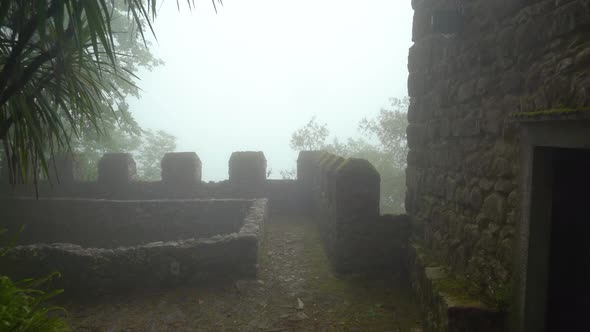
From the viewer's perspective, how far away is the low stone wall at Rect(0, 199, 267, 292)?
16.6 feet

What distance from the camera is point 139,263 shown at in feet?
16.9

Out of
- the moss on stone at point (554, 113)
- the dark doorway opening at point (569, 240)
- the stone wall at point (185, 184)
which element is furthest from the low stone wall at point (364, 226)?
the stone wall at point (185, 184)

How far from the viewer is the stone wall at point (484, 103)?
2.15 metres

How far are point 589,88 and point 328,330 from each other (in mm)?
3385

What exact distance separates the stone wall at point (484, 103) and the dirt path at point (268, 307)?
0.97 m

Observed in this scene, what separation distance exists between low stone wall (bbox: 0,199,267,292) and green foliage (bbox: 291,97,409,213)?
1802 centimetres

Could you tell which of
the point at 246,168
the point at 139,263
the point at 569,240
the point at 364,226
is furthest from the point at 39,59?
the point at 246,168

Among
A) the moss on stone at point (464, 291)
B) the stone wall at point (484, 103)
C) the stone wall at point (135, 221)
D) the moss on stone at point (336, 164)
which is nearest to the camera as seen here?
the stone wall at point (484, 103)

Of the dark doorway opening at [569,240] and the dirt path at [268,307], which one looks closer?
the dark doorway opening at [569,240]

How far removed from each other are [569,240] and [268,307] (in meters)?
3.44

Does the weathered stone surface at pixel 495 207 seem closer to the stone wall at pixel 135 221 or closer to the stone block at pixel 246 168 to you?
the stone wall at pixel 135 221

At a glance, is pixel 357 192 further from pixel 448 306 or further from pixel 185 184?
pixel 185 184

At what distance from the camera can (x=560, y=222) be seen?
100 inches

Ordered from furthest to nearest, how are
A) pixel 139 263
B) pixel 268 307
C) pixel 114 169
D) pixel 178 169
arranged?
pixel 114 169 < pixel 178 169 < pixel 139 263 < pixel 268 307
